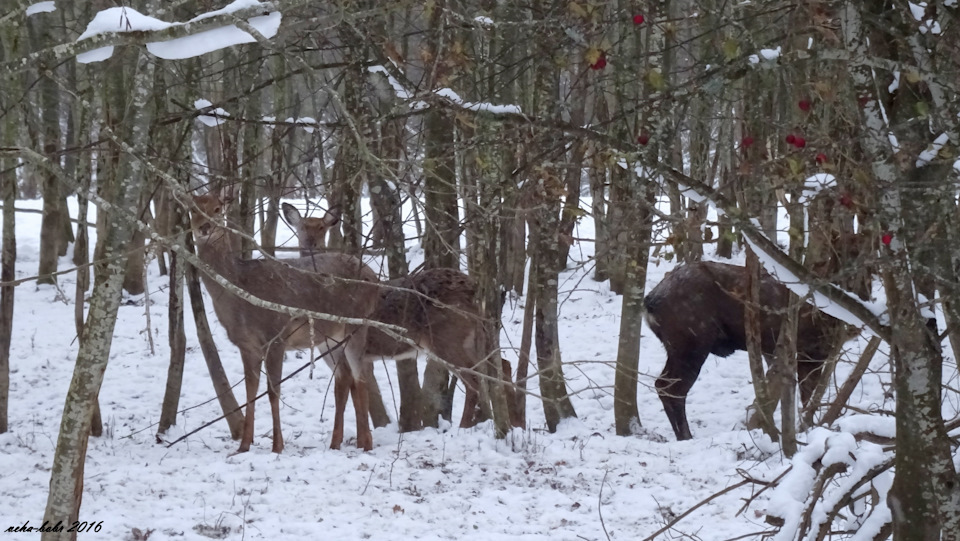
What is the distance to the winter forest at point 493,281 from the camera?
3104mm

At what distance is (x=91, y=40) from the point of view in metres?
3.43

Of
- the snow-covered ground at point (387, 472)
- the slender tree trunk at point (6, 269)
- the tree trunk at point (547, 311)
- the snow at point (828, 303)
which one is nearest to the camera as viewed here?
the snow at point (828, 303)

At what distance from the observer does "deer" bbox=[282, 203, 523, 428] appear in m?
8.09

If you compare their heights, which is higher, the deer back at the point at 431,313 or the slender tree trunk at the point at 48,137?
the slender tree trunk at the point at 48,137

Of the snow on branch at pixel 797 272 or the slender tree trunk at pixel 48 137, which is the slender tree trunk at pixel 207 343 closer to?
the slender tree trunk at pixel 48 137

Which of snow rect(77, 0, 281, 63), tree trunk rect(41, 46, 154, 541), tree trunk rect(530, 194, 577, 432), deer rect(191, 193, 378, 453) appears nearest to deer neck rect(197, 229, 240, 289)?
deer rect(191, 193, 378, 453)

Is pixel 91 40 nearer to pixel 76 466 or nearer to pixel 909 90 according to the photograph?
pixel 76 466

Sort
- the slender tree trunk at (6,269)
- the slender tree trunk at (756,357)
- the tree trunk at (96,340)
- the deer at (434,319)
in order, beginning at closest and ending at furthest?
1. the tree trunk at (96,340)
2. the slender tree trunk at (756,357)
3. the slender tree trunk at (6,269)
4. the deer at (434,319)

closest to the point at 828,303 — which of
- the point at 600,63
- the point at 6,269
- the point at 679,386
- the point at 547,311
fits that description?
the point at 600,63

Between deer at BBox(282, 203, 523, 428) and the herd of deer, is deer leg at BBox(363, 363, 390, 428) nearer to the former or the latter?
the herd of deer

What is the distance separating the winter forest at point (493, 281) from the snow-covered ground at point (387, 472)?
1.4 inches

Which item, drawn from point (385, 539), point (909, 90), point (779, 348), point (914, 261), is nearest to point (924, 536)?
point (914, 261)

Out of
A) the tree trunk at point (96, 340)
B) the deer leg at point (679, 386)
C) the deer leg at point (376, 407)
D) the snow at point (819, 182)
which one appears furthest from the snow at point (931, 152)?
the deer leg at point (376, 407)

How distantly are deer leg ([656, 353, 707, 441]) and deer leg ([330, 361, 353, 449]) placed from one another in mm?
2670
